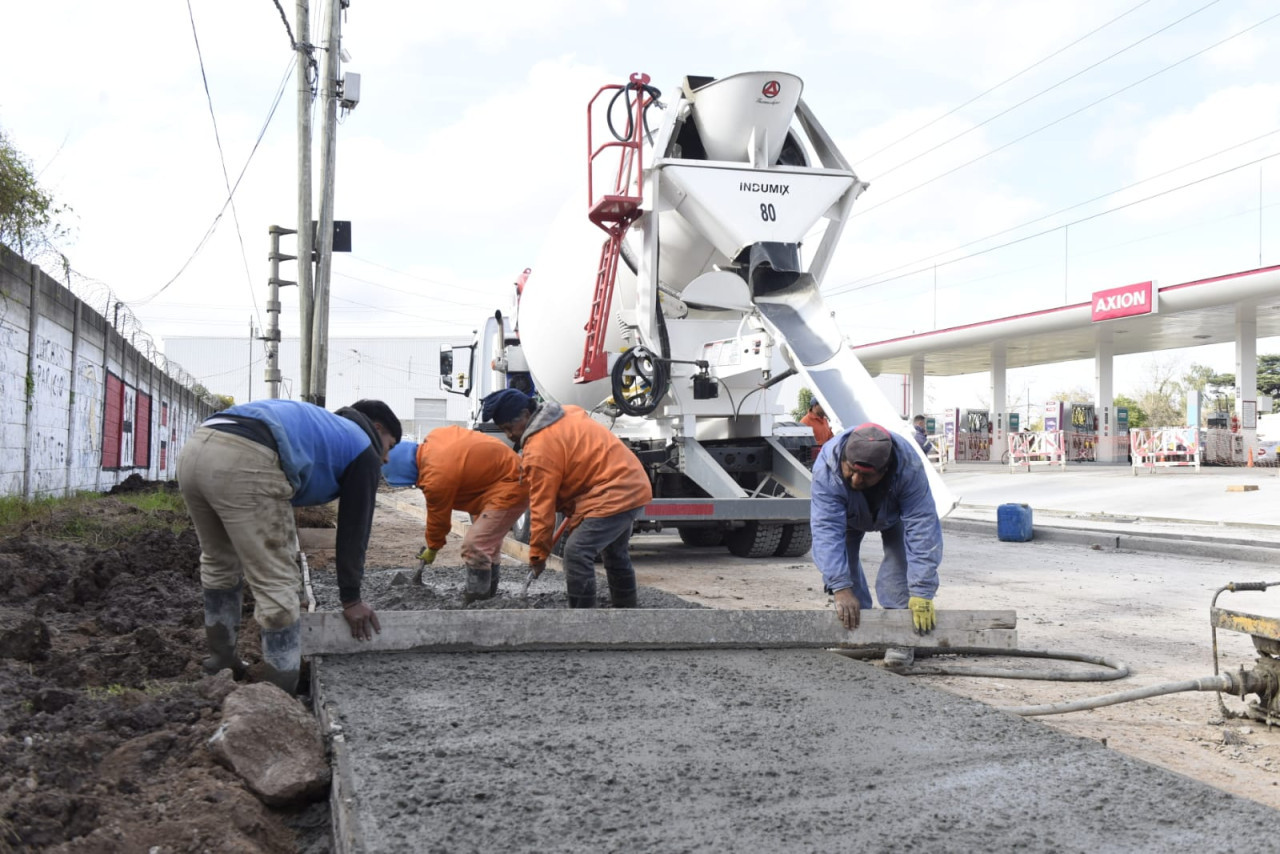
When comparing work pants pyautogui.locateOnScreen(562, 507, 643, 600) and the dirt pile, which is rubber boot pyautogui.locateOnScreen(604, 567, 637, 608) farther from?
the dirt pile

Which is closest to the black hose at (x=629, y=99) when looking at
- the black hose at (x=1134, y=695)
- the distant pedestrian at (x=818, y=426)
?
the distant pedestrian at (x=818, y=426)

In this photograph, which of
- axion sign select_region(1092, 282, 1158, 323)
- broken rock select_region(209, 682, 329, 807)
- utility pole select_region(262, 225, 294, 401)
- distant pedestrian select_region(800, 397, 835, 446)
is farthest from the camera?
axion sign select_region(1092, 282, 1158, 323)

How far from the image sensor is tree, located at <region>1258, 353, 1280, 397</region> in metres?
48.4


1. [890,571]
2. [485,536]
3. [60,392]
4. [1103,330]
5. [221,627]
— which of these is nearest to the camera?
[221,627]

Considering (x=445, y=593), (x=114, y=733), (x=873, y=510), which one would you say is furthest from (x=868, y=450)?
(x=445, y=593)

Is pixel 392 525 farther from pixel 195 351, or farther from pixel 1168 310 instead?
pixel 195 351

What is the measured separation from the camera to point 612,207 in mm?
8375

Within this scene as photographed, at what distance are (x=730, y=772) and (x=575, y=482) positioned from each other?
2.81 metres

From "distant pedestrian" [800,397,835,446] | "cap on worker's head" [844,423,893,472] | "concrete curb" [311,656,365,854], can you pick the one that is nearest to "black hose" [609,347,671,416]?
"distant pedestrian" [800,397,835,446]

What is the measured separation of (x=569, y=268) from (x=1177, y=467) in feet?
60.7

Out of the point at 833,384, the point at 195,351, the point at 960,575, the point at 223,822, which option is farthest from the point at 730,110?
the point at 195,351

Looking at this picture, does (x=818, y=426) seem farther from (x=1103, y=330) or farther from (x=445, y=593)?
(x=1103, y=330)

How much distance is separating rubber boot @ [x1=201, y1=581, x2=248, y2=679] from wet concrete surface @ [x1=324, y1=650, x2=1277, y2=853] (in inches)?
16.2

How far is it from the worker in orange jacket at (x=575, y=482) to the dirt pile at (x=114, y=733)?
1.62 m
